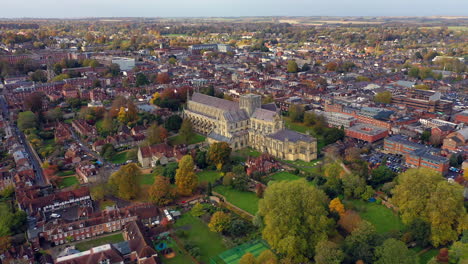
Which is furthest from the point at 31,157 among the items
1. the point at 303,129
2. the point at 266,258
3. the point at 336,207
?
the point at 336,207

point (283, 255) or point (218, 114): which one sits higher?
point (218, 114)

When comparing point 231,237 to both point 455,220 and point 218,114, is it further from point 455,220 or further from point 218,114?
point 218,114

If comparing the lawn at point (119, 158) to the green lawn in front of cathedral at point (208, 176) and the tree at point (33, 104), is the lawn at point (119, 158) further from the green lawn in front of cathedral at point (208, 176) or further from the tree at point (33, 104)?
the tree at point (33, 104)

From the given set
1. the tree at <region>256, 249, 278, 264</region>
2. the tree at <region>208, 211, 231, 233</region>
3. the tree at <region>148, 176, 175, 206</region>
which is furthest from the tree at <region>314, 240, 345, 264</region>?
the tree at <region>148, 176, 175, 206</region>

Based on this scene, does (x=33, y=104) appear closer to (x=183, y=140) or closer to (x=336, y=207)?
(x=183, y=140)

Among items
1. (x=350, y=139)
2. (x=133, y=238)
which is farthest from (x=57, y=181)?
(x=350, y=139)

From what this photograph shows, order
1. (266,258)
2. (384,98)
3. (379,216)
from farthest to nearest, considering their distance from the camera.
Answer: (384,98), (379,216), (266,258)
